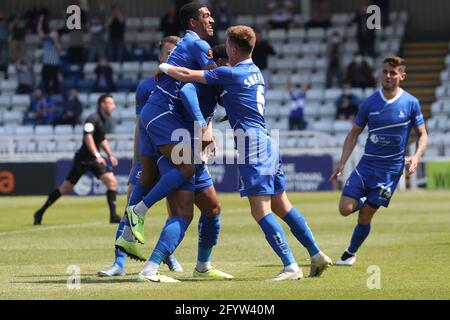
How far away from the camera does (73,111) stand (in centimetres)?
3691

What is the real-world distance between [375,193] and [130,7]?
3160 cm

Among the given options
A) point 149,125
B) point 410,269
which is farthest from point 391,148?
point 149,125

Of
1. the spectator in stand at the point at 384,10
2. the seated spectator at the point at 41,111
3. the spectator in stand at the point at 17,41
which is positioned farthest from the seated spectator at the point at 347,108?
the spectator in stand at the point at 17,41

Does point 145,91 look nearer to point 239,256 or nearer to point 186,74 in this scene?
point 186,74

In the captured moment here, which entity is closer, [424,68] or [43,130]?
[43,130]

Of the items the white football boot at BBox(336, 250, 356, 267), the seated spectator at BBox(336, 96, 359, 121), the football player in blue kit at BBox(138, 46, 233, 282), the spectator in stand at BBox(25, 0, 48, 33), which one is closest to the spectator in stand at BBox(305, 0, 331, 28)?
the seated spectator at BBox(336, 96, 359, 121)

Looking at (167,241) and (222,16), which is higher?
(222,16)

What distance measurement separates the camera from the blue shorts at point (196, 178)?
1144cm

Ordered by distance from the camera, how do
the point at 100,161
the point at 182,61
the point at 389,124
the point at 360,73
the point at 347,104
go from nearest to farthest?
the point at 182,61 → the point at 389,124 → the point at 100,161 → the point at 347,104 → the point at 360,73

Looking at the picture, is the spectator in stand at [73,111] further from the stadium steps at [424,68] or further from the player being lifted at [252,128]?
the player being lifted at [252,128]

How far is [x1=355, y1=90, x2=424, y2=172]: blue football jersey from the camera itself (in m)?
13.8

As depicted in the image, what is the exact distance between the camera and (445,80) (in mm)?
37844

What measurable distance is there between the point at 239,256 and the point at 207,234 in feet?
8.85

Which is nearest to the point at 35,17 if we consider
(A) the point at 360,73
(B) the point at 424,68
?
(A) the point at 360,73
